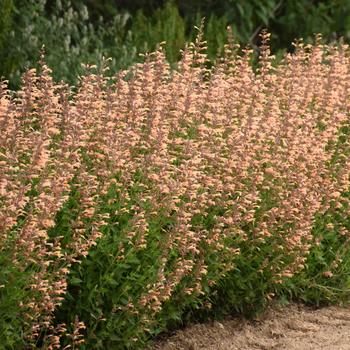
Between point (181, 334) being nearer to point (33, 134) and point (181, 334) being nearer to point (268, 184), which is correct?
point (268, 184)

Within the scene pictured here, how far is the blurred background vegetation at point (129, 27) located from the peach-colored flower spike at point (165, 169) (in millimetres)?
3600

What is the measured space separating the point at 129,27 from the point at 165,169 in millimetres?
8151

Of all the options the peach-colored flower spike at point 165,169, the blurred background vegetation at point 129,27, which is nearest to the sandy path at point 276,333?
the peach-colored flower spike at point 165,169

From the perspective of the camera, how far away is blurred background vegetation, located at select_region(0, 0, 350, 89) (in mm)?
10422

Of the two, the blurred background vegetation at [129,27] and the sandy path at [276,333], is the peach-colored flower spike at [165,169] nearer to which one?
the sandy path at [276,333]

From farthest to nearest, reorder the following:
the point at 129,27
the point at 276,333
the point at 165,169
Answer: the point at 129,27
the point at 276,333
the point at 165,169

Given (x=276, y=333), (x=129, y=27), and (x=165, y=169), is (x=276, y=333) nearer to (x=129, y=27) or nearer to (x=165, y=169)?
(x=165, y=169)

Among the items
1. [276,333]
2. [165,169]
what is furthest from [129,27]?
[165,169]

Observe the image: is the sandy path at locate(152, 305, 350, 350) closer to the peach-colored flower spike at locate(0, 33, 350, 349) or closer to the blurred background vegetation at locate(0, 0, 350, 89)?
the peach-colored flower spike at locate(0, 33, 350, 349)

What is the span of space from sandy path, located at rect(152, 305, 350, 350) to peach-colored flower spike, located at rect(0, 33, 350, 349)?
0.36 metres

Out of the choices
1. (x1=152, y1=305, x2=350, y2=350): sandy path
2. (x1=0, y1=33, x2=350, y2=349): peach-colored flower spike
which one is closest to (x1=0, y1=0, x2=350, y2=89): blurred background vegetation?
(x1=0, y1=33, x2=350, y2=349): peach-colored flower spike

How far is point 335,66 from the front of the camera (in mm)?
7812

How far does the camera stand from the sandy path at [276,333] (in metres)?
5.98

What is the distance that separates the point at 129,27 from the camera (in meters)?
13.5
